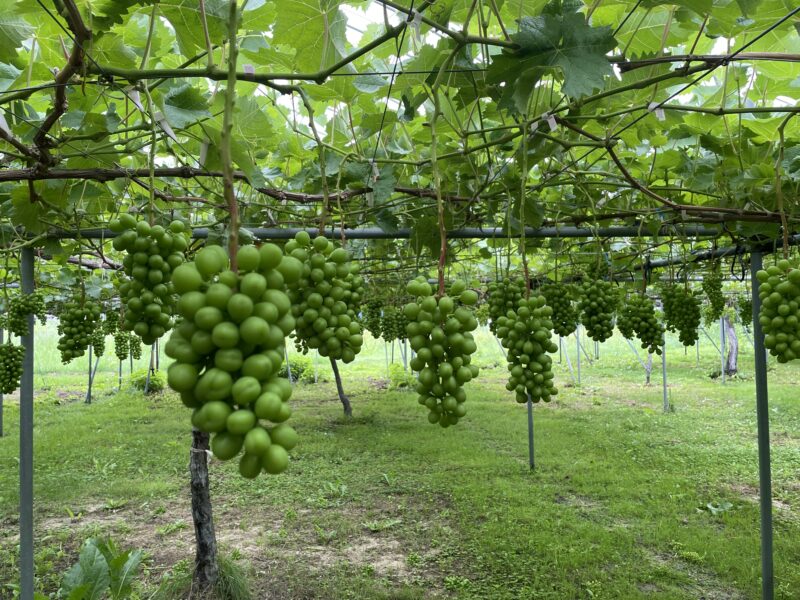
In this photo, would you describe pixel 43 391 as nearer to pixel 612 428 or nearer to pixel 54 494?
pixel 54 494

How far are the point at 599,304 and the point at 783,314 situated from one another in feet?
4.05

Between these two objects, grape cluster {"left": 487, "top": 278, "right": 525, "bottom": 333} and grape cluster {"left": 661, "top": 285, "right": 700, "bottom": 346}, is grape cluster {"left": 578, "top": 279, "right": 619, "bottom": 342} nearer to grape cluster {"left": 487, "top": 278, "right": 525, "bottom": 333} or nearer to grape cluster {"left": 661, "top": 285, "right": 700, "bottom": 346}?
grape cluster {"left": 487, "top": 278, "right": 525, "bottom": 333}

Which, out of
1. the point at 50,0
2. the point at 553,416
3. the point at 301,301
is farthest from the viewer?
the point at 553,416

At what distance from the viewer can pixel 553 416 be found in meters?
12.3

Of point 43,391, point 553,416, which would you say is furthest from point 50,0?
point 43,391

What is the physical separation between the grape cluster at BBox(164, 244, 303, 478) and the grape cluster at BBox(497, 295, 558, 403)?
1075 mm

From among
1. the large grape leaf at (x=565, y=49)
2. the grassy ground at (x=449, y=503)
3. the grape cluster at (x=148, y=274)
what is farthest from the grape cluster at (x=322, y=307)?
the grassy ground at (x=449, y=503)

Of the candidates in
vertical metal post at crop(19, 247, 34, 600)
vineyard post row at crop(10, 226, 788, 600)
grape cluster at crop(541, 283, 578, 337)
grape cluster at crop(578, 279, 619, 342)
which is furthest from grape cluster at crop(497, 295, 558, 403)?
vertical metal post at crop(19, 247, 34, 600)

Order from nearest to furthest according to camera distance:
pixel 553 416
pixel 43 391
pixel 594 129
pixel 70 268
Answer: pixel 594 129, pixel 70 268, pixel 553 416, pixel 43 391

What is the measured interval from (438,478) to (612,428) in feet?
14.8

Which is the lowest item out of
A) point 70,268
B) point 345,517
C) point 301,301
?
point 345,517

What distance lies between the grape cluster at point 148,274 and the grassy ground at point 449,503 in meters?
4.18

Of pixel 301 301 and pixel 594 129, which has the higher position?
pixel 594 129

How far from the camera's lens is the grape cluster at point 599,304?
133 inches
